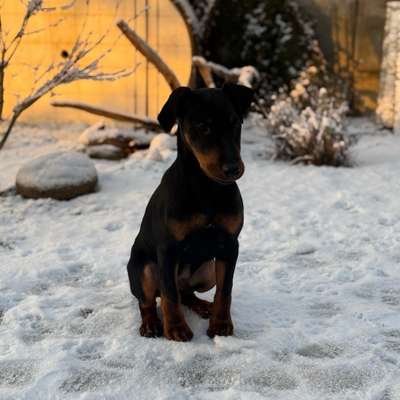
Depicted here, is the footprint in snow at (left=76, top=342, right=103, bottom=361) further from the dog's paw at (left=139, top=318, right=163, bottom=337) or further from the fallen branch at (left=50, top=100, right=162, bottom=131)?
the fallen branch at (left=50, top=100, right=162, bottom=131)

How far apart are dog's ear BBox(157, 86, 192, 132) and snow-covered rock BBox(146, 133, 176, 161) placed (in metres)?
4.49

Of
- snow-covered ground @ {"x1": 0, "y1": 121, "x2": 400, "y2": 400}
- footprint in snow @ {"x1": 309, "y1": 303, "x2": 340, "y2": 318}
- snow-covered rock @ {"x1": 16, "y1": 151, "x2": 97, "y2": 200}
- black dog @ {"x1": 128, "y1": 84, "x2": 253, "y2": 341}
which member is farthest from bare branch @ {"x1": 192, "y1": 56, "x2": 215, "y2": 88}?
black dog @ {"x1": 128, "y1": 84, "x2": 253, "y2": 341}

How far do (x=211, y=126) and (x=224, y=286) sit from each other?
857 millimetres

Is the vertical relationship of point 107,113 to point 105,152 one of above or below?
above

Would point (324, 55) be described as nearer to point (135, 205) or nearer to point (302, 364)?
point (135, 205)

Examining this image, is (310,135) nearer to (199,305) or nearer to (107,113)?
(107,113)

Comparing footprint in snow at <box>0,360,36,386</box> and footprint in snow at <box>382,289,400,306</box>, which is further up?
footprint in snow at <box>382,289,400,306</box>

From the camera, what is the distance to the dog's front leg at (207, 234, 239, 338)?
301 centimetres

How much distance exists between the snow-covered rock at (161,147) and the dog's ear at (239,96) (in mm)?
4488

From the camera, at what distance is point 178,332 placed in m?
3.08

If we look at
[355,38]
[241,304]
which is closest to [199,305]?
[241,304]

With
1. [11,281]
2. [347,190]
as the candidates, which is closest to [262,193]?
[347,190]

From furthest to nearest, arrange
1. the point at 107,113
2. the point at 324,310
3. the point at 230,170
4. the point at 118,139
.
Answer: the point at 107,113, the point at 118,139, the point at 324,310, the point at 230,170

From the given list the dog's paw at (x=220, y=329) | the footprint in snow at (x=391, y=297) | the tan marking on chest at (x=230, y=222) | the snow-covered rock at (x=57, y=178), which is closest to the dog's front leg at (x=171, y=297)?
the dog's paw at (x=220, y=329)
